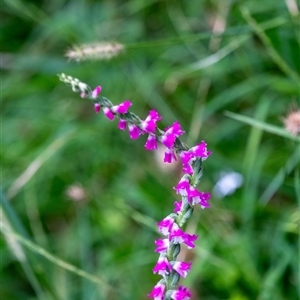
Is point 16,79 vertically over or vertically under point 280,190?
over

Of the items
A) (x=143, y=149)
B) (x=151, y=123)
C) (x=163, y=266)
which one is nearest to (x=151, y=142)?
(x=151, y=123)

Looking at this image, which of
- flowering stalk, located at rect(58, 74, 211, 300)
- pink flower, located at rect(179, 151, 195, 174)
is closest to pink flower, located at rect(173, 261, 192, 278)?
flowering stalk, located at rect(58, 74, 211, 300)

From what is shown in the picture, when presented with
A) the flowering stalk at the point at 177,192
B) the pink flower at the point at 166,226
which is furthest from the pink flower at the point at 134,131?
the pink flower at the point at 166,226

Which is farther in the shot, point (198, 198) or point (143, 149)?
point (143, 149)

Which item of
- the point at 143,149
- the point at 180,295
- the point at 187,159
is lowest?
the point at 180,295

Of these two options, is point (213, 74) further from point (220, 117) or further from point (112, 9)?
point (112, 9)

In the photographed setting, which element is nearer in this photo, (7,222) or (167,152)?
(167,152)

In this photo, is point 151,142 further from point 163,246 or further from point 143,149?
point 143,149

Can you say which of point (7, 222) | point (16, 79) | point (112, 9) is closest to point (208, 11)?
point (112, 9)
